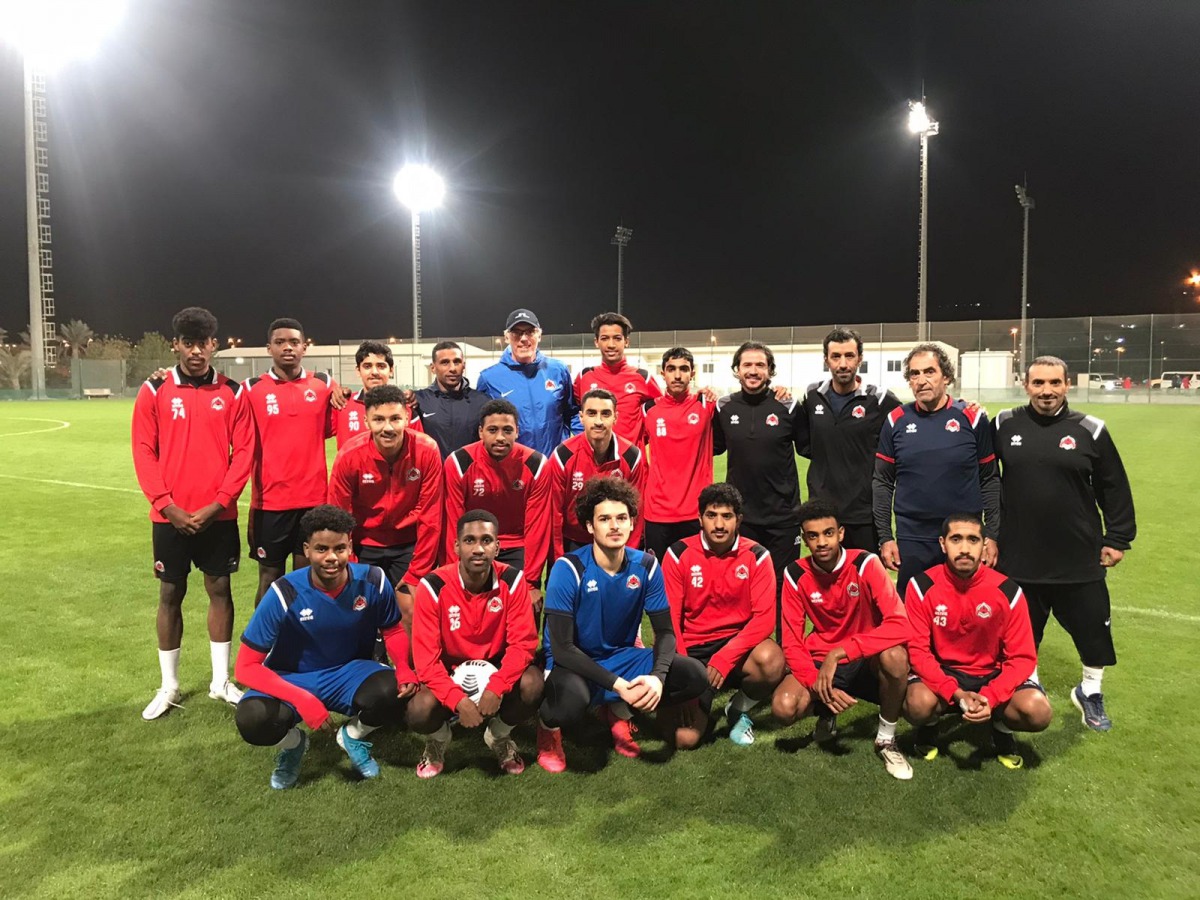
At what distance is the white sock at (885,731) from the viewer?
3562mm

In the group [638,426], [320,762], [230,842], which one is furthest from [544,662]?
[638,426]

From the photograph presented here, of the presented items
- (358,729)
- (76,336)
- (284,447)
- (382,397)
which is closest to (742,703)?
(358,729)

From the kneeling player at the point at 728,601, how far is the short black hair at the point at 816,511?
288mm

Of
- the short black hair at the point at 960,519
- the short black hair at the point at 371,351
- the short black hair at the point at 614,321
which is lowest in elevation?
the short black hair at the point at 960,519

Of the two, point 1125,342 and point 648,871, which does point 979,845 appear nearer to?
point 648,871

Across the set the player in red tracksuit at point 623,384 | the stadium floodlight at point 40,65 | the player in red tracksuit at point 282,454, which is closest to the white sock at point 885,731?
the player in red tracksuit at point 623,384

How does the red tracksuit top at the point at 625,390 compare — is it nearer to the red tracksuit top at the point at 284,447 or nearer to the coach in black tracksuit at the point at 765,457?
the coach in black tracksuit at the point at 765,457

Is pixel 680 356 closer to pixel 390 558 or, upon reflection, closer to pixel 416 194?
pixel 390 558

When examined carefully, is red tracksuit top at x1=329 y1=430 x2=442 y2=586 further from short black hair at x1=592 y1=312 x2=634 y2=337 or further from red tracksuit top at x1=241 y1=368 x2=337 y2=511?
short black hair at x1=592 y1=312 x2=634 y2=337

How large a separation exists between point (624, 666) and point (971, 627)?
1.62m

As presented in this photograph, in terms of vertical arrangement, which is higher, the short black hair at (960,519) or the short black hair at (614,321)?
the short black hair at (614,321)

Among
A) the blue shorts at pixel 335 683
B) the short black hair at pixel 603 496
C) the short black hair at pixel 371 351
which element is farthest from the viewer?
the short black hair at pixel 371 351

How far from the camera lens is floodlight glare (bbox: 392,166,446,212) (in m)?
26.9

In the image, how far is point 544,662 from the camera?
3.82 meters
